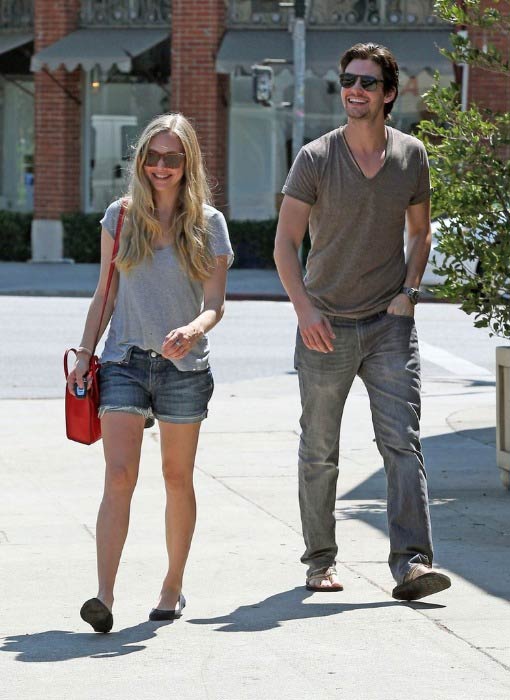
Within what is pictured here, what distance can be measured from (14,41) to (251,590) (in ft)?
80.5

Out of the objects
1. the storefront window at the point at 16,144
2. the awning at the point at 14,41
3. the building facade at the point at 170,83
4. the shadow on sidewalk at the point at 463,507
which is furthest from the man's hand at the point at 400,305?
the storefront window at the point at 16,144

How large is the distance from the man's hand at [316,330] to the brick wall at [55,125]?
917 inches

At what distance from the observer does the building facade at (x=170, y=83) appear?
2736cm

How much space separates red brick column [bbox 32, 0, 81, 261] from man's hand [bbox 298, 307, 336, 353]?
23064 mm

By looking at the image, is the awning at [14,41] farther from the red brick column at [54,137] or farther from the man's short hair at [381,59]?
the man's short hair at [381,59]

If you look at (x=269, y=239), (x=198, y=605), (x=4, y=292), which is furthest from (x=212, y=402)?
(x=269, y=239)

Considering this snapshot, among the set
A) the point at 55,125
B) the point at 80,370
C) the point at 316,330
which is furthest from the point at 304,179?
the point at 55,125

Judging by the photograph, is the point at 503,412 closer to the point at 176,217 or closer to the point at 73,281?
the point at 176,217

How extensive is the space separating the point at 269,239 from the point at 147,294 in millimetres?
21568

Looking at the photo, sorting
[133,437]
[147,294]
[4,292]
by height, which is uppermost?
[147,294]

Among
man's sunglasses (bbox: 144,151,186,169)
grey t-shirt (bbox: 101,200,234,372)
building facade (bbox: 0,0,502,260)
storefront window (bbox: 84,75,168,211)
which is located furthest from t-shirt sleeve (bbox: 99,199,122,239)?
storefront window (bbox: 84,75,168,211)

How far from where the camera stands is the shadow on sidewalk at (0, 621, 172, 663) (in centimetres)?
536

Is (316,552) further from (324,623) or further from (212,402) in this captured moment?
(212,402)

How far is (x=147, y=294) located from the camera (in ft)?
19.0
